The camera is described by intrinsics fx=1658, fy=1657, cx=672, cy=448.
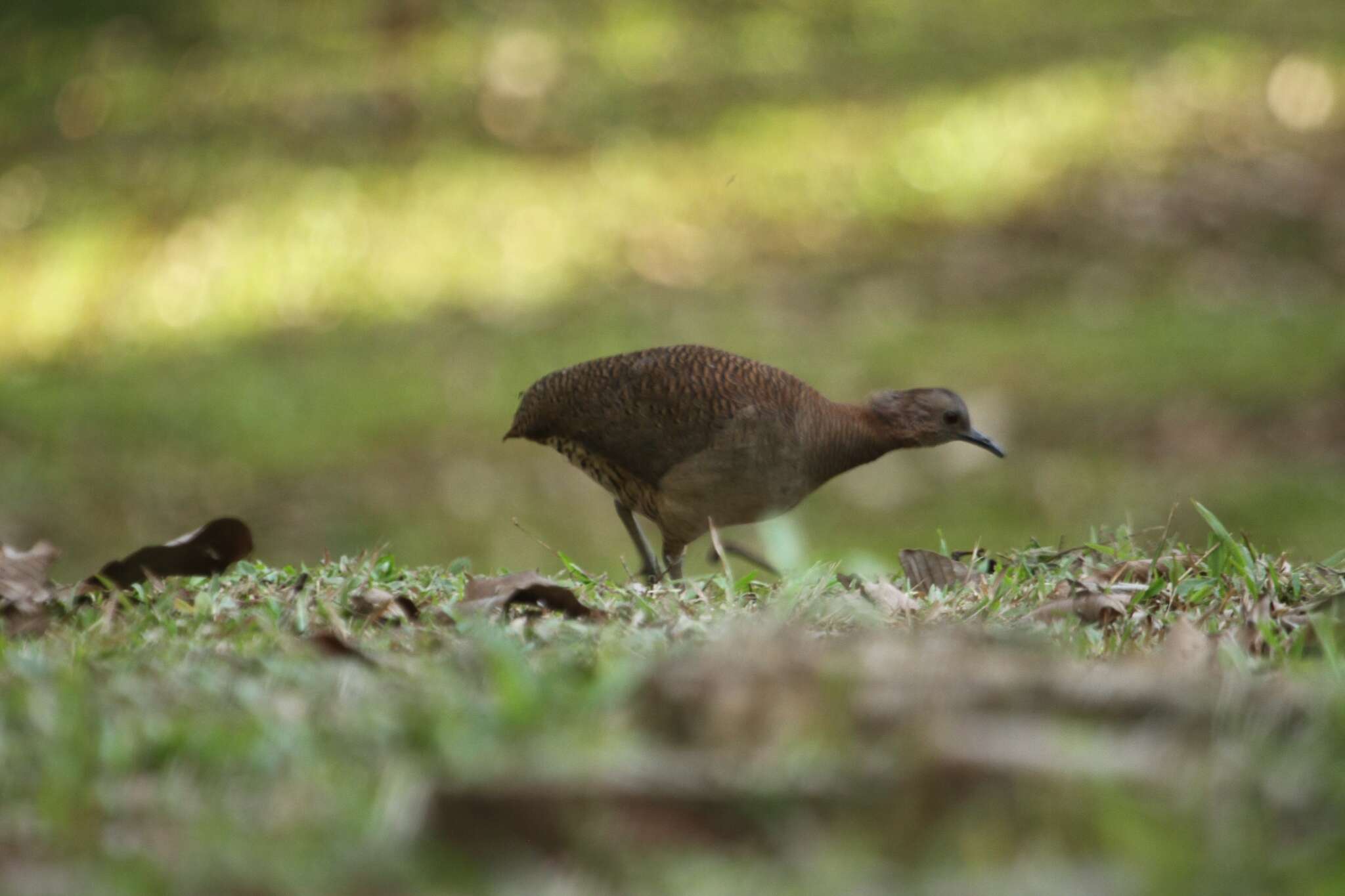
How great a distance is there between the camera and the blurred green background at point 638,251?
359 inches

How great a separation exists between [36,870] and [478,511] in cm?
739

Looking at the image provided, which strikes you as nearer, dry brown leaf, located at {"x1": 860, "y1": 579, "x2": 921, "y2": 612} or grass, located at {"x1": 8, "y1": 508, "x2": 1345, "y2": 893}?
grass, located at {"x1": 8, "y1": 508, "x2": 1345, "y2": 893}

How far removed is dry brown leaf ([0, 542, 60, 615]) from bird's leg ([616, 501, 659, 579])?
1.72 m

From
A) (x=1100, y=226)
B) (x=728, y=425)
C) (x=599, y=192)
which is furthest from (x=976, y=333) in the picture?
(x=728, y=425)

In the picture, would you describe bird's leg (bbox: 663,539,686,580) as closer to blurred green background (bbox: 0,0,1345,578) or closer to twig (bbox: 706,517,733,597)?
twig (bbox: 706,517,733,597)

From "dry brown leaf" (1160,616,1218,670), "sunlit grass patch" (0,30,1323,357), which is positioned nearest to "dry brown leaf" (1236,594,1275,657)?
"dry brown leaf" (1160,616,1218,670)

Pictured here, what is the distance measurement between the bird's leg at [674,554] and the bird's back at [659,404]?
266 mm

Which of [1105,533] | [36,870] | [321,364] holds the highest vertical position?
[321,364]

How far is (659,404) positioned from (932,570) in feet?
3.77

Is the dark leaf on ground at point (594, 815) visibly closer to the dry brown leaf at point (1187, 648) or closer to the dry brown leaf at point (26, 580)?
the dry brown leaf at point (1187, 648)

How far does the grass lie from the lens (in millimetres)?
1745

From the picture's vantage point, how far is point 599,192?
12164 mm

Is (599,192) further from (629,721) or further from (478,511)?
(629,721)

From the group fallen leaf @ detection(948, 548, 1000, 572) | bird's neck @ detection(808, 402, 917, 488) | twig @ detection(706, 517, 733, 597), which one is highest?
bird's neck @ detection(808, 402, 917, 488)
